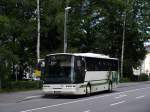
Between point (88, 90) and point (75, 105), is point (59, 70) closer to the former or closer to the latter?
point (88, 90)

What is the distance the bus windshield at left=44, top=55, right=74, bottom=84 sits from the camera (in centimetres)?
2884

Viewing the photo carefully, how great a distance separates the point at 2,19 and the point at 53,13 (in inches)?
690

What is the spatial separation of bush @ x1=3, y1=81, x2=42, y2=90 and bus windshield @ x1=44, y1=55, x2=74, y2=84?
6.18 m

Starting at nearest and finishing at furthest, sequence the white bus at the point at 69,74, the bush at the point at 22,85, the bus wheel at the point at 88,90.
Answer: the white bus at the point at 69,74
the bus wheel at the point at 88,90
the bush at the point at 22,85

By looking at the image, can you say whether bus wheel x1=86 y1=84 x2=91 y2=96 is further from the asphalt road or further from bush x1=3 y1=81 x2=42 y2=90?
bush x1=3 y1=81 x2=42 y2=90

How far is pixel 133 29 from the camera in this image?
229 ft

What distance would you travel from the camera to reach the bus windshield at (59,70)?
94.6ft

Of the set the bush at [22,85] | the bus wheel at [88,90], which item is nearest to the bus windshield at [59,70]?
the bus wheel at [88,90]

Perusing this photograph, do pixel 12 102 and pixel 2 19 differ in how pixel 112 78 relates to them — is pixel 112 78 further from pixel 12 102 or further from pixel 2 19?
pixel 12 102

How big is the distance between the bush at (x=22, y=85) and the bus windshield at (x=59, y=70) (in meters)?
6.18

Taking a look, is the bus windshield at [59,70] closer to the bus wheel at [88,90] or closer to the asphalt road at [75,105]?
the asphalt road at [75,105]

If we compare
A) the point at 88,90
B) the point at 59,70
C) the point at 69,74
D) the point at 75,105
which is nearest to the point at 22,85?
the point at 88,90

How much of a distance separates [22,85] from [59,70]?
817cm

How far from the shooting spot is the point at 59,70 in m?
29.0
